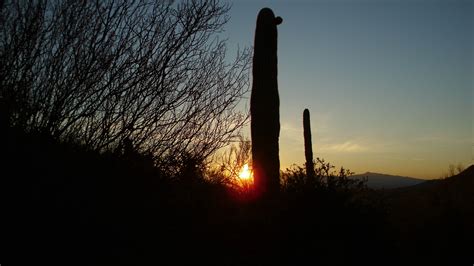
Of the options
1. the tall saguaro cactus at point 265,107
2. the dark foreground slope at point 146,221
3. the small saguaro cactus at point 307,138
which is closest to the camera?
the dark foreground slope at point 146,221

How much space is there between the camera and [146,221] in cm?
469

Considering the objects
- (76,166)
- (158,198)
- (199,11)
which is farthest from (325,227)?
(199,11)

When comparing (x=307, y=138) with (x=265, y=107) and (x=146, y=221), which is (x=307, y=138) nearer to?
(x=265, y=107)

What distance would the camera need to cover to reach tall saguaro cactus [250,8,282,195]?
22.8 ft

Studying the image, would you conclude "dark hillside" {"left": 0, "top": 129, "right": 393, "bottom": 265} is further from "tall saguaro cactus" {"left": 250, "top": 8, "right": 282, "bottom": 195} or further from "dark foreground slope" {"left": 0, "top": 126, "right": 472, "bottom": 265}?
"tall saguaro cactus" {"left": 250, "top": 8, "right": 282, "bottom": 195}

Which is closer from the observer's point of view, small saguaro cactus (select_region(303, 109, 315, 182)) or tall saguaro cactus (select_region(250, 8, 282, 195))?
tall saguaro cactus (select_region(250, 8, 282, 195))

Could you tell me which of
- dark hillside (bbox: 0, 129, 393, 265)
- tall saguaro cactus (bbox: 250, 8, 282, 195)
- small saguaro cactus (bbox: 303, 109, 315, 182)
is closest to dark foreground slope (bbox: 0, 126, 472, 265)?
dark hillside (bbox: 0, 129, 393, 265)

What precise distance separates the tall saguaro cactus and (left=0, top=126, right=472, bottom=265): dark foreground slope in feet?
3.74

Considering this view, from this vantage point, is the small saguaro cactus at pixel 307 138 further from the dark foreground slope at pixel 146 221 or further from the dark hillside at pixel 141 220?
the dark hillside at pixel 141 220

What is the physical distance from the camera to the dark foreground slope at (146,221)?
3824mm

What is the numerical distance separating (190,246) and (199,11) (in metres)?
3.81

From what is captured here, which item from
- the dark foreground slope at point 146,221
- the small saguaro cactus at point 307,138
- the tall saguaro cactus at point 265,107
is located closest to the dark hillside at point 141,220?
the dark foreground slope at point 146,221

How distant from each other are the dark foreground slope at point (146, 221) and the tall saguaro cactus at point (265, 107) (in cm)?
114

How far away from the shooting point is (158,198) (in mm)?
5223
